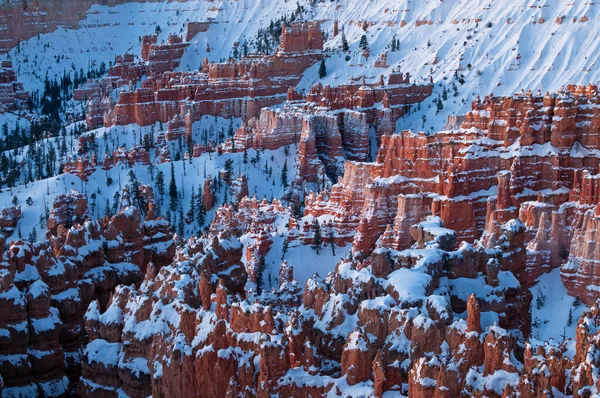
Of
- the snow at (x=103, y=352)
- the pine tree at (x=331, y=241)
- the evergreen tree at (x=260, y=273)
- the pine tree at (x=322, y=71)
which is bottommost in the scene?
the evergreen tree at (x=260, y=273)

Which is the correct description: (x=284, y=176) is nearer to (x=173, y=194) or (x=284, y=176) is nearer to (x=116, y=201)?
(x=173, y=194)

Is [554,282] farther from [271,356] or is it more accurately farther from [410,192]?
[271,356]

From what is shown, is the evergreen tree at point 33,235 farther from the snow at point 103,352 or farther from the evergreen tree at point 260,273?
the snow at point 103,352

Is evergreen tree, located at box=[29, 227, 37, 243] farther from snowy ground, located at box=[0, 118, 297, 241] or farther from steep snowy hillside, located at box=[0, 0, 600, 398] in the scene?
snowy ground, located at box=[0, 118, 297, 241]

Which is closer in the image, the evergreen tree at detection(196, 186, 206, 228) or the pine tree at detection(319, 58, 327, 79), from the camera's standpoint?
the evergreen tree at detection(196, 186, 206, 228)

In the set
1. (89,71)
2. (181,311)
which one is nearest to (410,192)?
(181,311)

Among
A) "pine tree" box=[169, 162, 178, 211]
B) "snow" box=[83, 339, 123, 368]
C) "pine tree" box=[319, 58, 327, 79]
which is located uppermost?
"snow" box=[83, 339, 123, 368]

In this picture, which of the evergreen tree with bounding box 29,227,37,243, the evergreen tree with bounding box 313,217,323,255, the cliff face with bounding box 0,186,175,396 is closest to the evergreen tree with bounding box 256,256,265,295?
the evergreen tree with bounding box 313,217,323,255

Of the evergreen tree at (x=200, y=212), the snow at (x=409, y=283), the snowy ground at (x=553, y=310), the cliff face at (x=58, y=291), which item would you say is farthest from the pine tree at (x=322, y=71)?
the snow at (x=409, y=283)

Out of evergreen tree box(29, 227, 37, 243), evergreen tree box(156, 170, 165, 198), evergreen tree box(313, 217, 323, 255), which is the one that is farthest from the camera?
evergreen tree box(156, 170, 165, 198)
